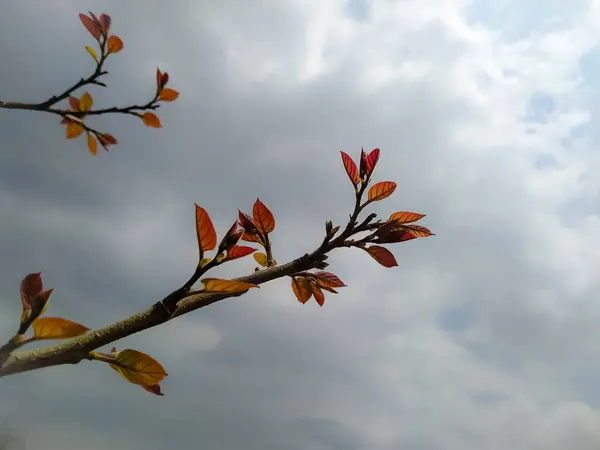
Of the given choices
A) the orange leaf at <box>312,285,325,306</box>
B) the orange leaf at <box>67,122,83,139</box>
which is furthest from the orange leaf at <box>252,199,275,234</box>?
the orange leaf at <box>67,122,83,139</box>

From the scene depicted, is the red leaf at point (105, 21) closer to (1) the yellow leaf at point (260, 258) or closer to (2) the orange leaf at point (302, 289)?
(1) the yellow leaf at point (260, 258)

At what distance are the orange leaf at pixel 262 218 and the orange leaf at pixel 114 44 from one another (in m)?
1.54

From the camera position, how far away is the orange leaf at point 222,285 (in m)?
1.19

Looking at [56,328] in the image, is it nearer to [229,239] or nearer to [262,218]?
[229,239]

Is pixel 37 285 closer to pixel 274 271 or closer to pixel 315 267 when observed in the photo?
pixel 274 271

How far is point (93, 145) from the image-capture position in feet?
9.14

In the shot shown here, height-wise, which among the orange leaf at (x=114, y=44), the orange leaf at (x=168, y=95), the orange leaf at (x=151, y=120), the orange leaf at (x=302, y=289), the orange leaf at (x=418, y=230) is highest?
the orange leaf at (x=114, y=44)

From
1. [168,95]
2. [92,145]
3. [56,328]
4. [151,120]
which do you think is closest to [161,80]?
[168,95]

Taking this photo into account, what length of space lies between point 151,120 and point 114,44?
0.46m

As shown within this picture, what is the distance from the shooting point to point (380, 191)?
1933 millimetres

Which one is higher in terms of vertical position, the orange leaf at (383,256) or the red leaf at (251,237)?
the orange leaf at (383,256)

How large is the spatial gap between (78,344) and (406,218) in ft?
3.94

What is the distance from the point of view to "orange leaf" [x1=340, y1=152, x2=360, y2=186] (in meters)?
1.91

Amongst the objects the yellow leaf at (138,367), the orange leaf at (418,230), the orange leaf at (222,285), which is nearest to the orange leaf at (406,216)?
the orange leaf at (418,230)
